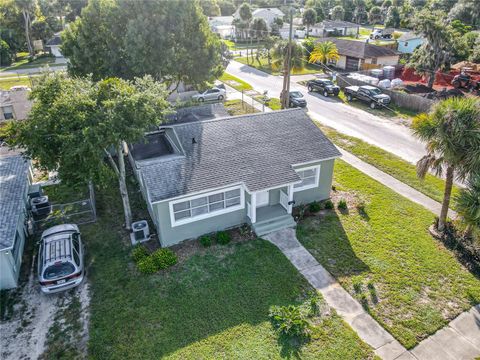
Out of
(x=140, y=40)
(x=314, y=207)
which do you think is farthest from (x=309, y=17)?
(x=314, y=207)

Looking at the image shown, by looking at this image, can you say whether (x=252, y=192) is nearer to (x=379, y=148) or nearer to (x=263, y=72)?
(x=379, y=148)

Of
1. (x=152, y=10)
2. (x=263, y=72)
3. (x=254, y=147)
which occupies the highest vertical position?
(x=152, y=10)

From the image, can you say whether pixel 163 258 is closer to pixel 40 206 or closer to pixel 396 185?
pixel 40 206

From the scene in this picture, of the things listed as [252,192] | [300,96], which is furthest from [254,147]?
[300,96]

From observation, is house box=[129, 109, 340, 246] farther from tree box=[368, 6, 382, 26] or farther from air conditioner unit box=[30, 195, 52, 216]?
tree box=[368, 6, 382, 26]

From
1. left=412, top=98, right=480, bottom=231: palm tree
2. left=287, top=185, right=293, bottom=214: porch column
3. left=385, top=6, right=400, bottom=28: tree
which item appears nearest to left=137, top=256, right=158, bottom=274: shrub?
left=287, top=185, right=293, bottom=214: porch column

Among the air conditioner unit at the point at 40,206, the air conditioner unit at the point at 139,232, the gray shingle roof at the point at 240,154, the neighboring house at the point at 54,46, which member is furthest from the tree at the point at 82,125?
the neighboring house at the point at 54,46
